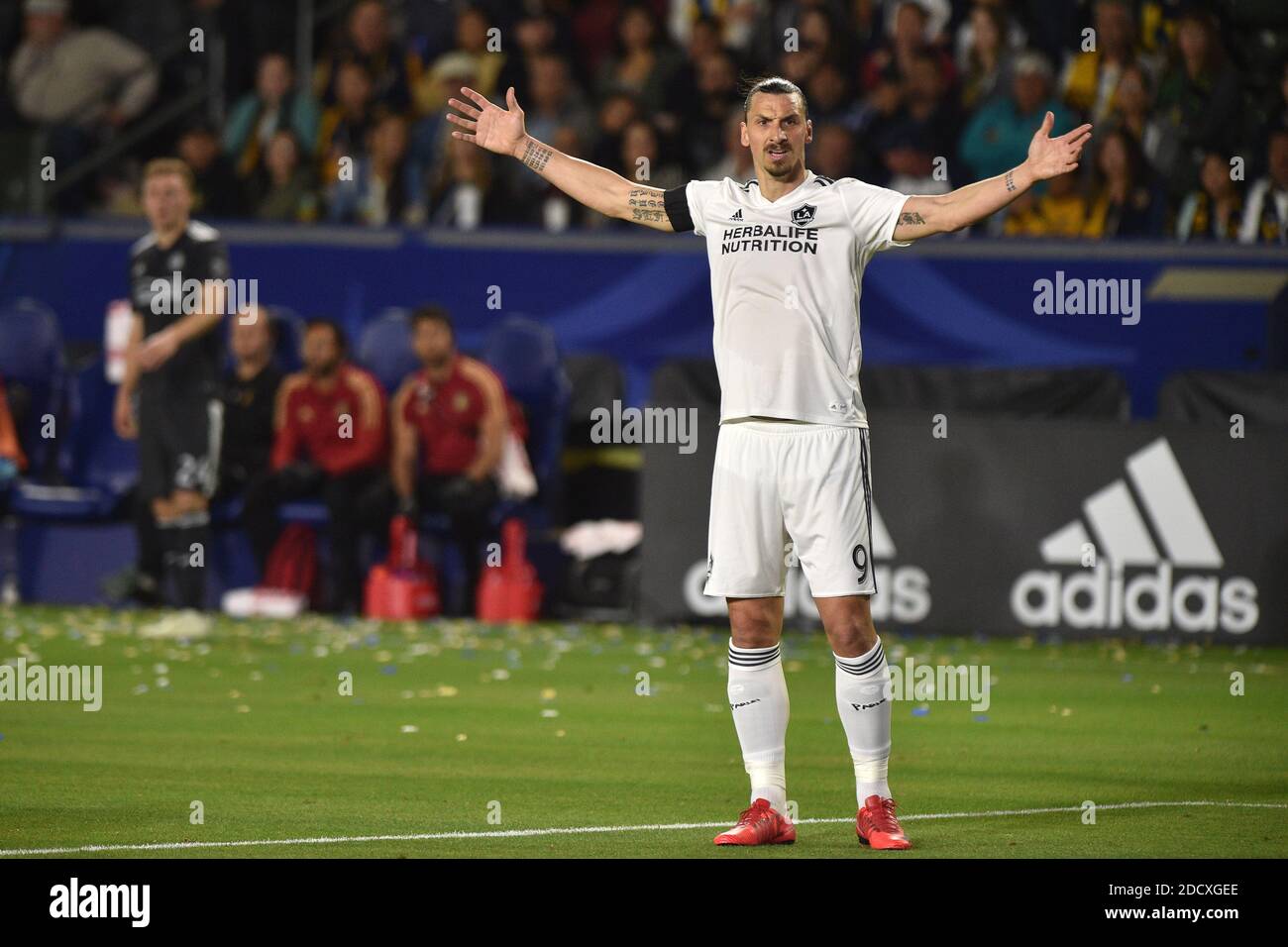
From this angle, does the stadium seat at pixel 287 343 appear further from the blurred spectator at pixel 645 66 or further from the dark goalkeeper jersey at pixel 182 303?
the dark goalkeeper jersey at pixel 182 303

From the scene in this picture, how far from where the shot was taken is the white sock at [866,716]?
7781 mm

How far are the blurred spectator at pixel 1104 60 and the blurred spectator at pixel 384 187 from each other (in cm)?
556

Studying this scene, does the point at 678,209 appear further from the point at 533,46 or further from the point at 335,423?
the point at 533,46

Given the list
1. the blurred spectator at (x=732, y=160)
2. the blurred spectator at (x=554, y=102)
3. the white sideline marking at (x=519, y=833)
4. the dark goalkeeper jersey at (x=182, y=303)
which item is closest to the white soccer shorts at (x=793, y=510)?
the white sideline marking at (x=519, y=833)

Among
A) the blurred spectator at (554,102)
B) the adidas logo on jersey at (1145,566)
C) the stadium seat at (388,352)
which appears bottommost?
the adidas logo on jersey at (1145,566)

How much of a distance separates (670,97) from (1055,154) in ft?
40.5

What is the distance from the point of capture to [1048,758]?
10.4 m

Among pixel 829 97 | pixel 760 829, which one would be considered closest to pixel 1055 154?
pixel 760 829

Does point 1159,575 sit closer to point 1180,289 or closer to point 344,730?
point 1180,289

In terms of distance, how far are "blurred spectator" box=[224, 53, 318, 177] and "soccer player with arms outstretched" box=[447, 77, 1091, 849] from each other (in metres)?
13.5

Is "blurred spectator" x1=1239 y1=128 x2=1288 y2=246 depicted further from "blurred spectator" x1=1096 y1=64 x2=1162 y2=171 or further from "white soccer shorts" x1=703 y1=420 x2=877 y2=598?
"white soccer shorts" x1=703 y1=420 x2=877 y2=598

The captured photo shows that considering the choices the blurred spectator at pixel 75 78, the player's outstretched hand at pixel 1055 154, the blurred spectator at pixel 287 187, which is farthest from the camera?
the blurred spectator at pixel 75 78

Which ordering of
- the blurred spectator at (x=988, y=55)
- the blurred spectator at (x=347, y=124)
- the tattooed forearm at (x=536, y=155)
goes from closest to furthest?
the tattooed forearm at (x=536, y=155), the blurred spectator at (x=988, y=55), the blurred spectator at (x=347, y=124)
